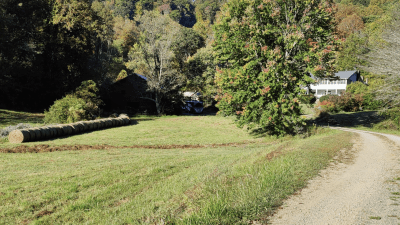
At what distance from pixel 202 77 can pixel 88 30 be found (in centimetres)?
2115

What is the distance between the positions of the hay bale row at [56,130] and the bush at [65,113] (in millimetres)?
2442

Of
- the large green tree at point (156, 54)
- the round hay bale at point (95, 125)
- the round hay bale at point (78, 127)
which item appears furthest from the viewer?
the large green tree at point (156, 54)

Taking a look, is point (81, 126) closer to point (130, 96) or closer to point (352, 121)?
point (130, 96)

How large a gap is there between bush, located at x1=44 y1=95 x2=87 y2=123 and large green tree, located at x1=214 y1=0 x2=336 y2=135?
13818 mm

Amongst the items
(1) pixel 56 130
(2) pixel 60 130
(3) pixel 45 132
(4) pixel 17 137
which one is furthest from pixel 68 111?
(4) pixel 17 137

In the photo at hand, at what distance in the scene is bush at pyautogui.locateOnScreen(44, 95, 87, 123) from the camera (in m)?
24.9

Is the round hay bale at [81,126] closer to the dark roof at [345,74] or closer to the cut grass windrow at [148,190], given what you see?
the cut grass windrow at [148,190]

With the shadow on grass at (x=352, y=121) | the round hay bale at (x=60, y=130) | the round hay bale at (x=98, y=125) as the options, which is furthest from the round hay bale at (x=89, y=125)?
the shadow on grass at (x=352, y=121)

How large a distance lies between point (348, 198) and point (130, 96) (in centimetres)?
4154

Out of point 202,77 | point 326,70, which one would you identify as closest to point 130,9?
point 202,77

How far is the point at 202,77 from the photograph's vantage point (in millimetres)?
50562

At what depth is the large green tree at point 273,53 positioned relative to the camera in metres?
18.4

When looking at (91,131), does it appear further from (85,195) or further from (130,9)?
(130,9)

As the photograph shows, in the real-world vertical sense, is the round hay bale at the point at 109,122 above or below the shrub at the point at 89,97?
below
